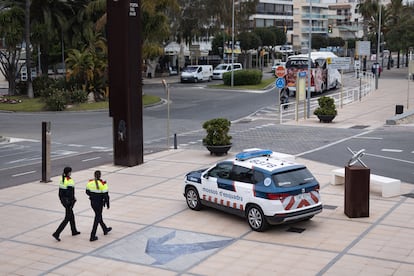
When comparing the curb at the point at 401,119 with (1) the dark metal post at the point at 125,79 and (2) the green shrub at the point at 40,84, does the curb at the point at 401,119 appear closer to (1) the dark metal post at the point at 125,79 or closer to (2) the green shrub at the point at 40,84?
(1) the dark metal post at the point at 125,79

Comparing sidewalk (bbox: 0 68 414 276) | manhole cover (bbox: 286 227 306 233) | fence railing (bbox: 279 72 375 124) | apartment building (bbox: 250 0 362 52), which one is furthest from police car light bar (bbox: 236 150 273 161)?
apartment building (bbox: 250 0 362 52)

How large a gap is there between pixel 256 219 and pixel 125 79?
1030 cm

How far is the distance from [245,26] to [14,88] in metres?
44.3

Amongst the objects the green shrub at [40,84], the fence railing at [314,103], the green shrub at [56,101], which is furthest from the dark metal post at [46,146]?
the green shrub at [40,84]

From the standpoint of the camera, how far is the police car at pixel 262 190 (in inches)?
520

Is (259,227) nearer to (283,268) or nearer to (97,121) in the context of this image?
(283,268)

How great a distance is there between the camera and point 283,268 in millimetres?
11328

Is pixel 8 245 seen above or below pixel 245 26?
below

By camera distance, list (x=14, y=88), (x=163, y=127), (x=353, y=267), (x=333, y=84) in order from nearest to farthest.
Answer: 1. (x=353, y=267)
2. (x=163, y=127)
3. (x=14, y=88)
4. (x=333, y=84)

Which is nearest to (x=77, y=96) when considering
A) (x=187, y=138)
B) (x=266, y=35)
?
(x=187, y=138)

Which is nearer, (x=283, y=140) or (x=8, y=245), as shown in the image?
(x=8, y=245)

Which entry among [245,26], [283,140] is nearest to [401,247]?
[283,140]

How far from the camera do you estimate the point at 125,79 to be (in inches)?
878

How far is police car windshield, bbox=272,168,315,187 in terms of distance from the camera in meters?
13.4
